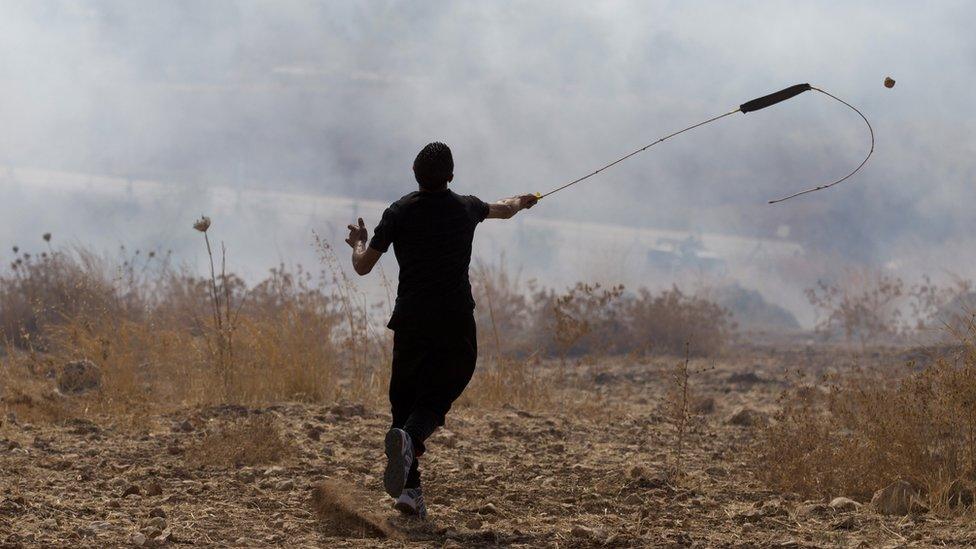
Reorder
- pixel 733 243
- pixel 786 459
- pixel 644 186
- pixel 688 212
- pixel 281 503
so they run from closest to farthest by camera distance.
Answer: pixel 281 503, pixel 786 459, pixel 733 243, pixel 688 212, pixel 644 186

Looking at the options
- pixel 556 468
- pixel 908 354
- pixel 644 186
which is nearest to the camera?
pixel 556 468

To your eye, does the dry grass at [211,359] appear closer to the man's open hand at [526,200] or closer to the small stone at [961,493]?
the man's open hand at [526,200]

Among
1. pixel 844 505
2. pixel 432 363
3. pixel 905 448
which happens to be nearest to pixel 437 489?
pixel 432 363

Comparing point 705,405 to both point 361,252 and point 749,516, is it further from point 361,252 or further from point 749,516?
point 361,252

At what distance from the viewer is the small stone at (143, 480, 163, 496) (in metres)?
5.43

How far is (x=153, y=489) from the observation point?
545cm

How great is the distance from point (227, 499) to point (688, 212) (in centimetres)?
3144

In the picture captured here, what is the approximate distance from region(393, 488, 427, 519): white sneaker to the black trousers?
0.03 meters

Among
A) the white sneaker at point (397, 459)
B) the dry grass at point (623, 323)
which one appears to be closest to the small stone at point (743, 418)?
the white sneaker at point (397, 459)

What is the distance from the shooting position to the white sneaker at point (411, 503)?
196 inches

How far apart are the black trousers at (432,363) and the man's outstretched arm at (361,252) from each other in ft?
0.97

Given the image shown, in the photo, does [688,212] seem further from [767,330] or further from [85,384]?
[85,384]

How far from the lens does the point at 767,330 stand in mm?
20484

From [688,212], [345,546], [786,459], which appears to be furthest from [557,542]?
[688,212]
